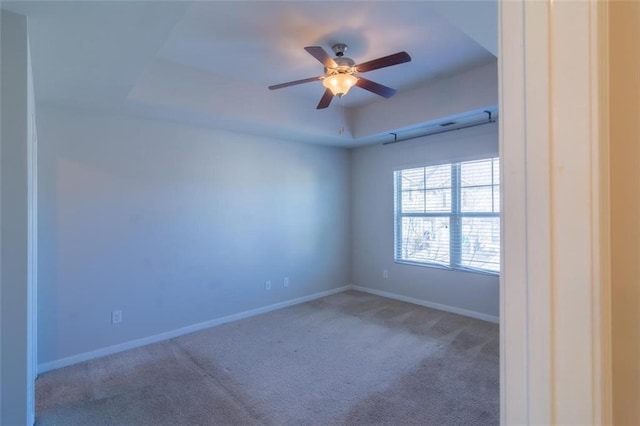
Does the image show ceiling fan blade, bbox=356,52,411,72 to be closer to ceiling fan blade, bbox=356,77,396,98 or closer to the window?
ceiling fan blade, bbox=356,77,396,98

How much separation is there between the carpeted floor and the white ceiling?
2.28 m

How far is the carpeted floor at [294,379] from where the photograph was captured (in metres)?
2.16

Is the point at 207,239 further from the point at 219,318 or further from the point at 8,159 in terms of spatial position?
the point at 8,159

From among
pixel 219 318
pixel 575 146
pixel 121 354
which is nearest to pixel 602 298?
pixel 575 146

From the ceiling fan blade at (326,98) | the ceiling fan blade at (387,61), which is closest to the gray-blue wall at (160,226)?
the ceiling fan blade at (326,98)

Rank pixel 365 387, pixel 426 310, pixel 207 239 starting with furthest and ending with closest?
pixel 426 310
pixel 207 239
pixel 365 387

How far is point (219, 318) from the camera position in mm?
3869

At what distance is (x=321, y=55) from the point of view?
7.39 ft

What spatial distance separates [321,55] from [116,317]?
3.02m

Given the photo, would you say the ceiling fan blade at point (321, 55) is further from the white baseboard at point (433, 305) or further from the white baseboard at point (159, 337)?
the white baseboard at point (433, 305)

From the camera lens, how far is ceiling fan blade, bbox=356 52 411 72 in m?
2.19

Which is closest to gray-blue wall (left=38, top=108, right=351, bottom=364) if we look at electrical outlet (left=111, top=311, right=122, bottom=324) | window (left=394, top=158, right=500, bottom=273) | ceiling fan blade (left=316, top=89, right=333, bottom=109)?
electrical outlet (left=111, top=311, right=122, bottom=324)

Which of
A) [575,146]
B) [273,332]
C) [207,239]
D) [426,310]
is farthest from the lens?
[426,310]

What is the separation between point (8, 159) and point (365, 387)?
2565 millimetres
